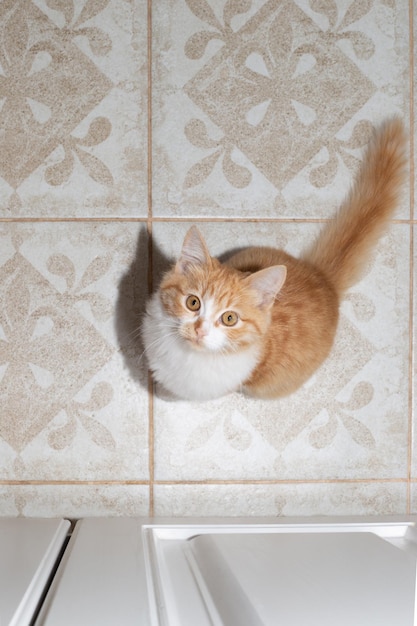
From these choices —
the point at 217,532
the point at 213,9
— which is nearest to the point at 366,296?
the point at 217,532

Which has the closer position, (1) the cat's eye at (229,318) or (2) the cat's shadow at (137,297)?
(1) the cat's eye at (229,318)

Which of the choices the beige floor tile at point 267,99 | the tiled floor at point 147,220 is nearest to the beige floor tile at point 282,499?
the tiled floor at point 147,220

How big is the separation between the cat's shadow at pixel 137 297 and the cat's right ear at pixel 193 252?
0.16m

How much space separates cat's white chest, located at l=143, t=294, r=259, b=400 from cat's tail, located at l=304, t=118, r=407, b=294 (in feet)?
0.89

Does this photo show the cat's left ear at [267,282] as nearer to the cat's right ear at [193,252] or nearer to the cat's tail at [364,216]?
the cat's right ear at [193,252]

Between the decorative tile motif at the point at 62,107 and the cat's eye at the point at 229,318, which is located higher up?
the decorative tile motif at the point at 62,107

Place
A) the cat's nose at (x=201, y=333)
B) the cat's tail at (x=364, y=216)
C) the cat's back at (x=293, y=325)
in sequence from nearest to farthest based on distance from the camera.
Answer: the cat's nose at (x=201, y=333)
the cat's back at (x=293, y=325)
the cat's tail at (x=364, y=216)

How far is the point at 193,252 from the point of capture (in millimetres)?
1120

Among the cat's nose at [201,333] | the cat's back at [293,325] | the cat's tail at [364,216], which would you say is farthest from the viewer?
the cat's tail at [364,216]

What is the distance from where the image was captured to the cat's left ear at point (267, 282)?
106 centimetres

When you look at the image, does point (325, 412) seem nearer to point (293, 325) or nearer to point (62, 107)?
point (293, 325)

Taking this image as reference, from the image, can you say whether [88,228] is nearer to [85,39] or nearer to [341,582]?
[85,39]

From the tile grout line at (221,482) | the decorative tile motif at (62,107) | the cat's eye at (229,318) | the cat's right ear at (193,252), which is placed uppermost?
the decorative tile motif at (62,107)

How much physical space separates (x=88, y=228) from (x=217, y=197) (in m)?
0.26
